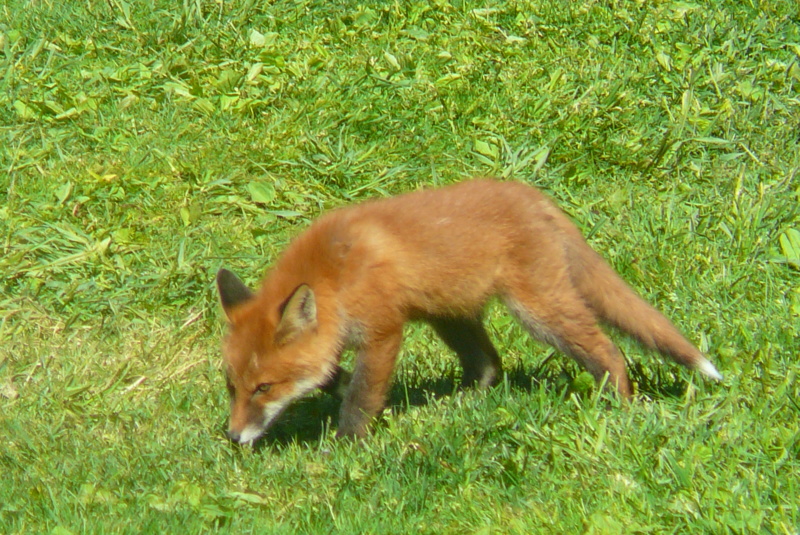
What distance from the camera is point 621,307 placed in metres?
5.60

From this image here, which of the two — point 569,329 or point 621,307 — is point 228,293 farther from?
point 621,307

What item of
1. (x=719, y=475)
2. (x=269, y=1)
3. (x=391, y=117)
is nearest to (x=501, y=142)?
(x=391, y=117)

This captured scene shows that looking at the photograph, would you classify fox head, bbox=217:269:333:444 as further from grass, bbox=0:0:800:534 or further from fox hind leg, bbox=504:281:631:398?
fox hind leg, bbox=504:281:631:398

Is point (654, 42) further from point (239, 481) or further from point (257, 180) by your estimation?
point (239, 481)

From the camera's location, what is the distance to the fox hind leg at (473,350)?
5957 millimetres

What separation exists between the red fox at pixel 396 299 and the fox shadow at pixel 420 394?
0.19 m

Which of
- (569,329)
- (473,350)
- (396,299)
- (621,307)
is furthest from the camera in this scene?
(473,350)

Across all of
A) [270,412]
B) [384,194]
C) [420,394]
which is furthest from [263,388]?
[384,194]

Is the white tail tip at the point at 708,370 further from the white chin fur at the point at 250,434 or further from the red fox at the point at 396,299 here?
the white chin fur at the point at 250,434

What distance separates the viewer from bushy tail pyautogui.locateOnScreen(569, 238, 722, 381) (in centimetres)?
537

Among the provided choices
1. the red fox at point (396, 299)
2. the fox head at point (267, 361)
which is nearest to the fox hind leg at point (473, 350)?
the red fox at point (396, 299)

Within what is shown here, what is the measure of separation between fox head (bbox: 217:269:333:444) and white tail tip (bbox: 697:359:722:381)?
1897 millimetres

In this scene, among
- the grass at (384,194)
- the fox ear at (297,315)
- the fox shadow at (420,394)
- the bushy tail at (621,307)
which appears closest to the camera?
the grass at (384,194)

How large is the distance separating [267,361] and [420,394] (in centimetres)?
115
